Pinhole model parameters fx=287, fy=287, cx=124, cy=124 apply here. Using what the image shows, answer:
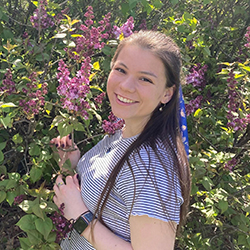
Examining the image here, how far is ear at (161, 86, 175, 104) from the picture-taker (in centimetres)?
161

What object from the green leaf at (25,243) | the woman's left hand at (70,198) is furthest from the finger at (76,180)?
the green leaf at (25,243)

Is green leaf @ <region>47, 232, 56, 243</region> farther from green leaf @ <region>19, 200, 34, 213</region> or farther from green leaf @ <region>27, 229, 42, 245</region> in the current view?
green leaf @ <region>19, 200, 34, 213</region>

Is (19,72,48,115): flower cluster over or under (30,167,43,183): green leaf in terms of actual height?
over

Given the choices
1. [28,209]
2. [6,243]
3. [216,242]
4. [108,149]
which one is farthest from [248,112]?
[6,243]

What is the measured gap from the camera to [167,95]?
5.33 ft

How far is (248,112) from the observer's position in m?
2.51

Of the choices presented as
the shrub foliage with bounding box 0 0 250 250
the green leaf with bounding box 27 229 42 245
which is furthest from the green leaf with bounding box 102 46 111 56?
the green leaf with bounding box 27 229 42 245

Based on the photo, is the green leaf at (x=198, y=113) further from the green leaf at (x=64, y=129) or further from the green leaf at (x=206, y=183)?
the green leaf at (x=64, y=129)

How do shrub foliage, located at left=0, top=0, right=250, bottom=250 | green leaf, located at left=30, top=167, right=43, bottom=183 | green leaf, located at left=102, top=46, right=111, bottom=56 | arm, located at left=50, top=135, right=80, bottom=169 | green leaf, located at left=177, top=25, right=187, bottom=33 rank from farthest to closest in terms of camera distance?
green leaf, located at left=177, top=25, right=187, bottom=33 → green leaf, located at left=102, top=46, right=111, bottom=56 → arm, located at left=50, top=135, right=80, bottom=169 → green leaf, located at left=30, top=167, right=43, bottom=183 → shrub foliage, located at left=0, top=0, right=250, bottom=250

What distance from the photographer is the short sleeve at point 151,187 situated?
47.7 inches

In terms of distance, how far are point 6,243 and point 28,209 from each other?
4.70 feet

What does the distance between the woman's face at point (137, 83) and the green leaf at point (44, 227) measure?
68cm

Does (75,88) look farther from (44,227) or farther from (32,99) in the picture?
(44,227)

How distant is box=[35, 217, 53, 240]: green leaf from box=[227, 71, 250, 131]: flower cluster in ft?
5.24
